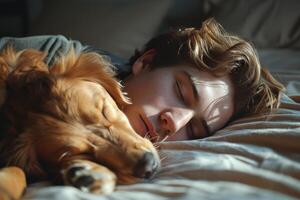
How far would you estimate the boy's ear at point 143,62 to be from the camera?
1.51m

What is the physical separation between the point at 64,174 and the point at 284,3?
180 centimetres

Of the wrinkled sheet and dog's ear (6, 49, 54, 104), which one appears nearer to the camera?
the wrinkled sheet

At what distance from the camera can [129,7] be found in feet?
8.29

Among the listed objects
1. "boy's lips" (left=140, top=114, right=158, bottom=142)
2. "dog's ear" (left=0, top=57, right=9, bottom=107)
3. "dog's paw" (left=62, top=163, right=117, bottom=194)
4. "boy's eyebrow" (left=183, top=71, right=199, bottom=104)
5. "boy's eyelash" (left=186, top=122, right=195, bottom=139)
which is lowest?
"boy's eyelash" (left=186, top=122, right=195, bottom=139)

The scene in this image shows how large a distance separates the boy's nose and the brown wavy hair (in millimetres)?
218

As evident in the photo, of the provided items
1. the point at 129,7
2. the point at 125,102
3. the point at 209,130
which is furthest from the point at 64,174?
the point at 129,7

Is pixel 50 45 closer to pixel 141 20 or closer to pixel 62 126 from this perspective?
pixel 62 126

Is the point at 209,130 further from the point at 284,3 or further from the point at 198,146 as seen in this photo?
the point at 284,3

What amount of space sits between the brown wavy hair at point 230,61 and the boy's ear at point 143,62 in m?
0.02

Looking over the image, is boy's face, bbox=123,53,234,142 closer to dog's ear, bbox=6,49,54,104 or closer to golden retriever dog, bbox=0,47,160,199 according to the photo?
golden retriever dog, bbox=0,47,160,199

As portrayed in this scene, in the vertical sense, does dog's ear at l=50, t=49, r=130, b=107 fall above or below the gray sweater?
above

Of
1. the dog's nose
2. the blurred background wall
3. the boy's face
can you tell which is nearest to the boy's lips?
the boy's face

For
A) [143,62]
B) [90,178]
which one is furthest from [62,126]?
[143,62]

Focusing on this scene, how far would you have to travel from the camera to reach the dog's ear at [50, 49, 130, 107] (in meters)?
1.17
